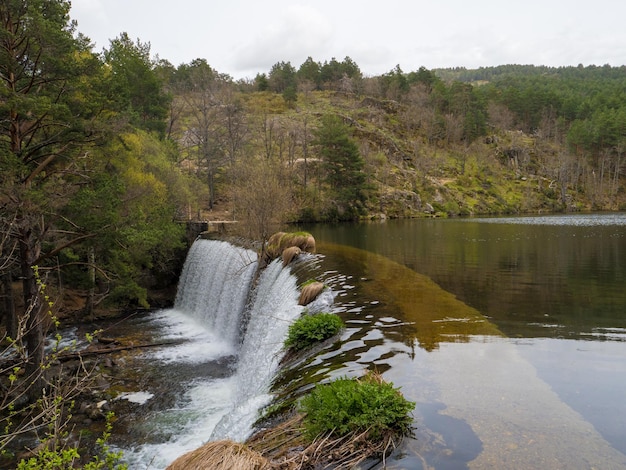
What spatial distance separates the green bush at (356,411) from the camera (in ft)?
18.3

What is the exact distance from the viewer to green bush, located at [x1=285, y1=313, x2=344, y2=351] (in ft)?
33.3

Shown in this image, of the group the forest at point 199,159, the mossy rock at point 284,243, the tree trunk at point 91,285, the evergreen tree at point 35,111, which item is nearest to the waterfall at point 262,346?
the mossy rock at point 284,243

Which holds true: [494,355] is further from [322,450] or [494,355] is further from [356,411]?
[322,450]

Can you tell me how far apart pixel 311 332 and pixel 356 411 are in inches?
178

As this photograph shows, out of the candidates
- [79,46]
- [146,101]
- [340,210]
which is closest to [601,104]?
[340,210]

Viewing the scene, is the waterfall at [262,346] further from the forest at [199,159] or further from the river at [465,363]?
the forest at [199,159]

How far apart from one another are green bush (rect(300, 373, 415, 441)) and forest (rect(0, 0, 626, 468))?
323cm

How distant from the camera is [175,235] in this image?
83.9ft

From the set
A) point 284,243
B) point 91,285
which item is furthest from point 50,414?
point 91,285

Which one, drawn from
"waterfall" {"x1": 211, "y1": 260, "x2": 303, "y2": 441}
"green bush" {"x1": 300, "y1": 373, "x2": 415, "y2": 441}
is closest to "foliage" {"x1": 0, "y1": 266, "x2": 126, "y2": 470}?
"waterfall" {"x1": 211, "y1": 260, "x2": 303, "y2": 441}

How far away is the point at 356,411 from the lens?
5723 millimetres

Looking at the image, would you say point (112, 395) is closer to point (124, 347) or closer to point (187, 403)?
point (187, 403)

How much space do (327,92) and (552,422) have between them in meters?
99.6

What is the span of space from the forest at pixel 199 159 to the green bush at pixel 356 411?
3.23 metres
